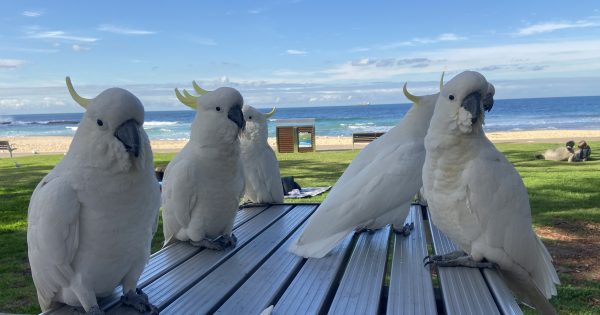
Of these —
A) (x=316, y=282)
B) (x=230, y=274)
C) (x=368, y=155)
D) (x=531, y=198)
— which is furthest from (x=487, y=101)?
(x=531, y=198)

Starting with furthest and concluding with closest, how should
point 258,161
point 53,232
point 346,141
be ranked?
point 346,141 → point 258,161 → point 53,232

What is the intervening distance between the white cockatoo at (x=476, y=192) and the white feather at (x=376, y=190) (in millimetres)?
339

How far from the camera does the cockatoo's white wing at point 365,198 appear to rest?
2.16 meters

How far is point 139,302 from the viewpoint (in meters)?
1.62

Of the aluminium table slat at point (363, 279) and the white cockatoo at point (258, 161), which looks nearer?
the aluminium table slat at point (363, 279)

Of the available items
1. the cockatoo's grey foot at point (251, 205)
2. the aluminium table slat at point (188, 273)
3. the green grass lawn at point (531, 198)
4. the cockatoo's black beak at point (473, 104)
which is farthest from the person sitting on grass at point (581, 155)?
the cockatoo's black beak at point (473, 104)

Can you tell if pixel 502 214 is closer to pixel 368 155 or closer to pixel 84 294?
pixel 368 155

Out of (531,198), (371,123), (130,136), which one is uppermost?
(130,136)

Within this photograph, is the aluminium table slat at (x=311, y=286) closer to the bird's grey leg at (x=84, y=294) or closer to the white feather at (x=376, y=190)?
the white feather at (x=376, y=190)

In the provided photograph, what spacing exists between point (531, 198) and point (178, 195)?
4768mm

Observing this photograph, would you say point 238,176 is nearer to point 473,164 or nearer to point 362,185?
point 362,185

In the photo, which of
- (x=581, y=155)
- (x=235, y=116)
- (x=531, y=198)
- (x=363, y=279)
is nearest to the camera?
(x=363, y=279)

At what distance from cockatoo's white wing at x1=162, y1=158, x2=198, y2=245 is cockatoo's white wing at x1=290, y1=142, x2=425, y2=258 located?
1.88ft

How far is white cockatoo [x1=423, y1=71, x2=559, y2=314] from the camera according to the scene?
1.86 metres
